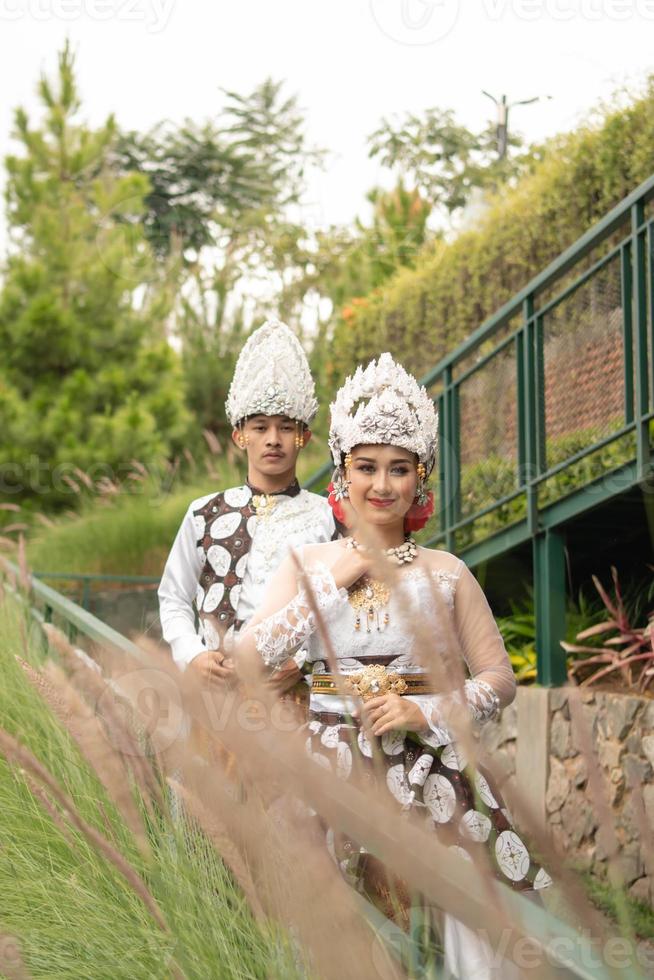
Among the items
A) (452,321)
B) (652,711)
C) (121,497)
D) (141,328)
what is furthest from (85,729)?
(141,328)

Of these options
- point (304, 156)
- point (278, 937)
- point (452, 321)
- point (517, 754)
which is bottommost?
point (517, 754)

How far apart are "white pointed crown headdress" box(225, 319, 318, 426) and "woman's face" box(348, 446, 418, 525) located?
2.18 feet

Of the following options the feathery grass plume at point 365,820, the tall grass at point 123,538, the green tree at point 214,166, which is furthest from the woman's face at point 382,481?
the green tree at point 214,166

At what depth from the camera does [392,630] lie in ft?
8.77

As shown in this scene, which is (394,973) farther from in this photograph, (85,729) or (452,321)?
(452,321)

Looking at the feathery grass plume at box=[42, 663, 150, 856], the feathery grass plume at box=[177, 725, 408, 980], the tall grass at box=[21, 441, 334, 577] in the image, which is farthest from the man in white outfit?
the tall grass at box=[21, 441, 334, 577]

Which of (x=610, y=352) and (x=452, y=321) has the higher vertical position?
(x=452, y=321)

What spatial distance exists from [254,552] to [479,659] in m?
0.94

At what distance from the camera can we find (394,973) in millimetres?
1085

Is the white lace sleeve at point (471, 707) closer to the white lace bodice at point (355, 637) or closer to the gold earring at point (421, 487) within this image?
the white lace bodice at point (355, 637)

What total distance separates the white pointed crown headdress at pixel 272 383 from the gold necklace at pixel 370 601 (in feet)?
2.66

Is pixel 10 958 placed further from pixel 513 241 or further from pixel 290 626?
pixel 513 241

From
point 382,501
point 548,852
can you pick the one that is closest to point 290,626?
point 382,501

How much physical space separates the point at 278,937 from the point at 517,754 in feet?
17.1
